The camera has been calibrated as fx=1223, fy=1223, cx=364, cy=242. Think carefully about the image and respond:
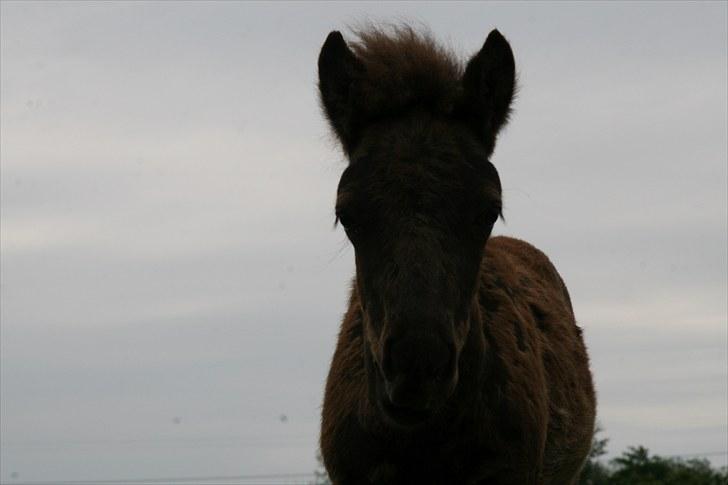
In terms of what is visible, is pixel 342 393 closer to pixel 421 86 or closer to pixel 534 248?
pixel 421 86

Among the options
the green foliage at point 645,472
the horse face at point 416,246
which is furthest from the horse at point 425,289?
the green foliage at point 645,472

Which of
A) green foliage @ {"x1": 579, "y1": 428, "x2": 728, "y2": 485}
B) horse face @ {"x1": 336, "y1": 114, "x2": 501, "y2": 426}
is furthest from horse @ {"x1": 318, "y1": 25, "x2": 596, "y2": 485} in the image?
green foliage @ {"x1": 579, "y1": 428, "x2": 728, "y2": 485}

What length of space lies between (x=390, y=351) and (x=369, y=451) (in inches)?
47.0

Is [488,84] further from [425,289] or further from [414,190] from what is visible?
[425,289]

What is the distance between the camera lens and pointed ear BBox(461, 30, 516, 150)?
670cm

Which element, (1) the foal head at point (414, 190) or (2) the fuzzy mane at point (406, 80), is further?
(2) the fuzzy mane at point (406, 80)

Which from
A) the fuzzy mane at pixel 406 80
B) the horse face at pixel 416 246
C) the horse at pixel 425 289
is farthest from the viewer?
the fuzzy mane at pixel 406 80

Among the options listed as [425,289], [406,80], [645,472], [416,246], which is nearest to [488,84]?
[406,80]

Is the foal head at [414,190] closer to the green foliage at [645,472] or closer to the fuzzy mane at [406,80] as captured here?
the fuzzy mane at [406,80]

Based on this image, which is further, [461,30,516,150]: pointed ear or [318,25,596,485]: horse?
[461,30,516,150]: pointed ear

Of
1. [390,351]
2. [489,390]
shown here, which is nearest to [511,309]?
[489,390]

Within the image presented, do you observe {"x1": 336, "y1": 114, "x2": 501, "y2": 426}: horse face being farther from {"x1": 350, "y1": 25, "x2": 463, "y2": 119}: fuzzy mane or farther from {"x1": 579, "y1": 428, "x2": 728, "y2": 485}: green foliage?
{"x1": 579, "y1": 428, "x2": 728, "y2": 485}: green foliage

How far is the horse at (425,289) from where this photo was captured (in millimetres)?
5746

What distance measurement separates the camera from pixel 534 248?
35.6 ft
